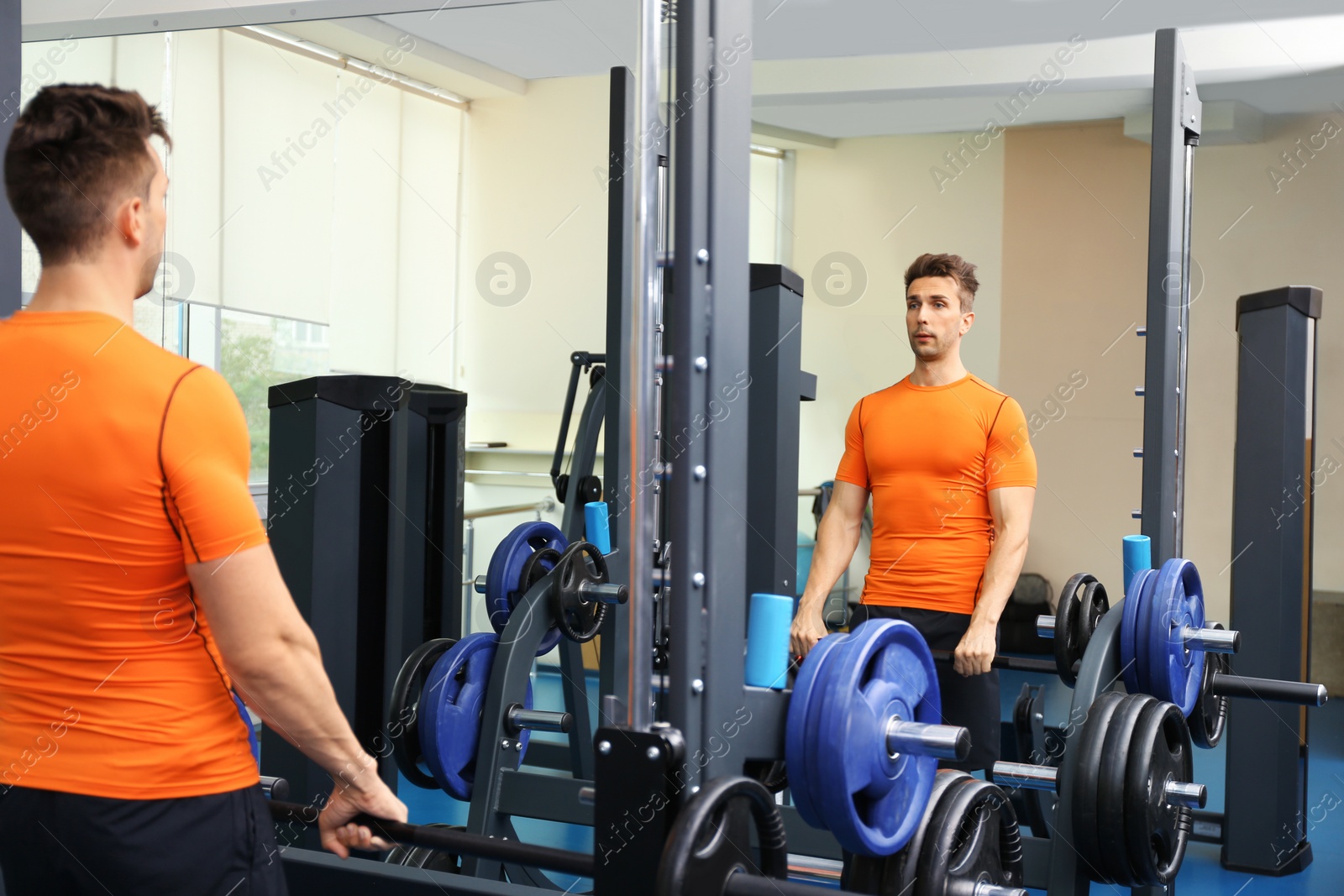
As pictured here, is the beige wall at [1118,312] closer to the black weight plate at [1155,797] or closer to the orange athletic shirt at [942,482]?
the orange athletic shirt at [942,482]

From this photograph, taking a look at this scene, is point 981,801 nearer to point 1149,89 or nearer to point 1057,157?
point 1149,89

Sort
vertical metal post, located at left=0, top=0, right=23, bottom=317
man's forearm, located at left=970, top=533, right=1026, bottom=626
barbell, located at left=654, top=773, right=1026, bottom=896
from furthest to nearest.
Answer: man's forearm, located at left=970, top=533, right=1026, bottom=626
vertical metal post, located at left=0, top=0, right=23, bottom=317
barbell, located at left=654, top=773, right=1026, bottom=896

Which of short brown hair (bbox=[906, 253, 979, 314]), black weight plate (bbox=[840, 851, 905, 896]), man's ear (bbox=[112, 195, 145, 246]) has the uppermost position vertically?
short brown hair (bbox=[906, 253, 979, 314])

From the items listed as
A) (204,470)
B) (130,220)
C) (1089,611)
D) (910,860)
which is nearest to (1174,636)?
(1089,611)

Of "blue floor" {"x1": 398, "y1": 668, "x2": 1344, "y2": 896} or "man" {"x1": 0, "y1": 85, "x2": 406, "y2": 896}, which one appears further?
"blue floor" {"x1": 398, "y1": 668, "x2": 1344, "y2": 896}

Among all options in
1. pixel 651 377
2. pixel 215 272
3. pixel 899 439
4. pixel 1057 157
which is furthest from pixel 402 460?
pixel 1057 157

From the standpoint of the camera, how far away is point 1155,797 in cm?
197

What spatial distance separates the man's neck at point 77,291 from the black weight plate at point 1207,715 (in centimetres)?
233

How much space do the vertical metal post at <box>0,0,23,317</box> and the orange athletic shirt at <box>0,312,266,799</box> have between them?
74cm

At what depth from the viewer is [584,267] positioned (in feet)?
19.7

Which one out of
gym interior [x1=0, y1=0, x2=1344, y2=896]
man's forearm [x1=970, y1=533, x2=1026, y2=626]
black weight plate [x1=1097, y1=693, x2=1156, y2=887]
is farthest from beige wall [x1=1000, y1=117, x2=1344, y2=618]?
black weight plate [x1=1097, y1=693, x2=1156, y2=887]

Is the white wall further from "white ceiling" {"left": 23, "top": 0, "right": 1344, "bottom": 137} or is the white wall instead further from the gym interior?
"white ceiling" {"left": 23, "top": 0, "right": 1344, "bottom": 137}

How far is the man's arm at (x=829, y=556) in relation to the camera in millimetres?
2713

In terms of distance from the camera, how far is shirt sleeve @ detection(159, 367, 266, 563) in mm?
1083
